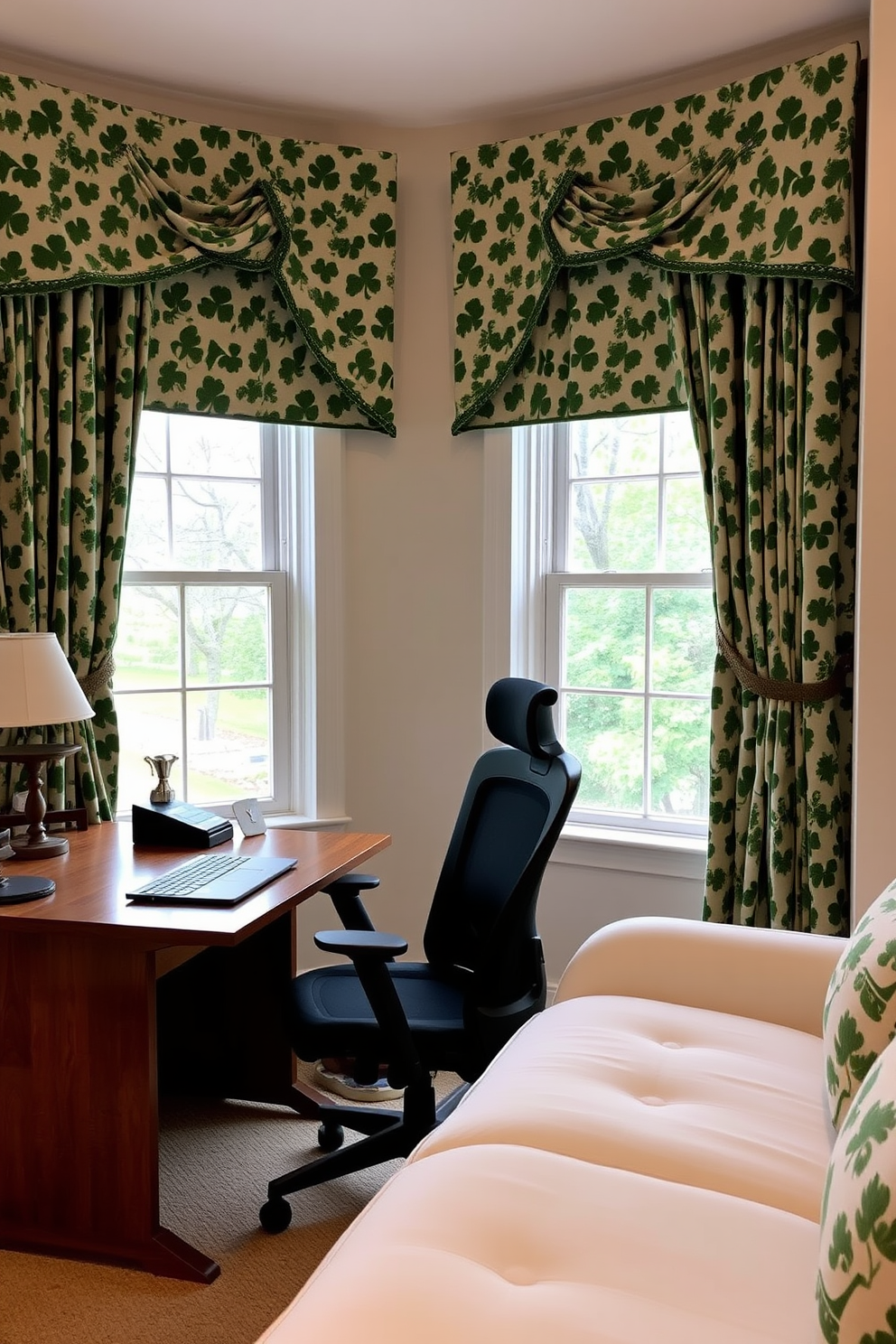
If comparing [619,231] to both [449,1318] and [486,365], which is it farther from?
[449,1318]

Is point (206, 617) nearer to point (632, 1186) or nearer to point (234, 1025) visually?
point (234, 1025)

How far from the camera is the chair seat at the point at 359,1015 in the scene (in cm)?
217

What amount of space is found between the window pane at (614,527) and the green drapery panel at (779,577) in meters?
0.36

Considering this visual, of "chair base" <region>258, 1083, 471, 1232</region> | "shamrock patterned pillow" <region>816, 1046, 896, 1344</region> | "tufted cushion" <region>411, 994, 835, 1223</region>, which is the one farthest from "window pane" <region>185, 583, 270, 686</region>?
"shamrock patterned pillow" <region>816, 1046, 896, 1344</region>

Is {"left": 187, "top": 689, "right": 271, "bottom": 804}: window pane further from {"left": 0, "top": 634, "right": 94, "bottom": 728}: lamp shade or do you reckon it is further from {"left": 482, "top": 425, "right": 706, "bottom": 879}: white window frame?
{"left": 0, "top": 634, "right": 94, "bottom": 728}: lamp shade

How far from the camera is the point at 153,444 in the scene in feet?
11.1

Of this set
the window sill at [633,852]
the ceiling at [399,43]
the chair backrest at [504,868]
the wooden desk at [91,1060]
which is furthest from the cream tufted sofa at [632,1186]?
the ceiling at [399,43]

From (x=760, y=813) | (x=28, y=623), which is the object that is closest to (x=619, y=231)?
(x=760, y=813)

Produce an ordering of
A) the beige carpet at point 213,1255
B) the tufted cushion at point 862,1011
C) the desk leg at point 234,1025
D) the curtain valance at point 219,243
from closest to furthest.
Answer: the tufted cushion at point 862,1011, the beige carpet at point 213,1255, the desk leg at point 234,1025, the curtain valance at point 219,243

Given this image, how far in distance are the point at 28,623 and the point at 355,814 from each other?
3.97 ft

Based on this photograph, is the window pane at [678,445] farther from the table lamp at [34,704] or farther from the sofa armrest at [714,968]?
the table lamp at [34,704]

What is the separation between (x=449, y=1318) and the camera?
109 centimetres

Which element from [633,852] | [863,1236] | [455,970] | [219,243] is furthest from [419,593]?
[863,1236]

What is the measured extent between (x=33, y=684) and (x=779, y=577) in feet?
6.13
